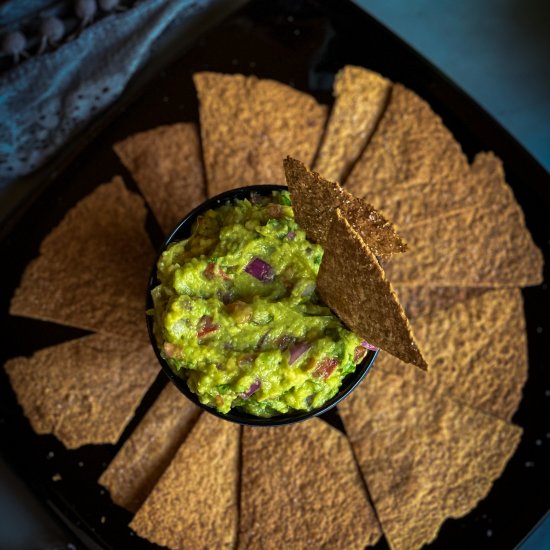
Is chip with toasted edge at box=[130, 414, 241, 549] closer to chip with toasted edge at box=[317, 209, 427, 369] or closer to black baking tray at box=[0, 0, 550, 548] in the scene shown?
black baking tray at box=[0, 0, 550, 548]

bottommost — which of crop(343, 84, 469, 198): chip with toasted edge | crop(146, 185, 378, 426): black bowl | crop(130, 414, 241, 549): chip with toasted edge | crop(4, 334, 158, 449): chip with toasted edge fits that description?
crop(130, 414, 241, 549): chip with toasted edge

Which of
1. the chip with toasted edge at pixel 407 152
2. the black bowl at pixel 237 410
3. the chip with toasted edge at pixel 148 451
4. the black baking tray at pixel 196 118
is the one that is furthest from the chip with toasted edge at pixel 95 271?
the chip with toasted edge at pixel 407 152

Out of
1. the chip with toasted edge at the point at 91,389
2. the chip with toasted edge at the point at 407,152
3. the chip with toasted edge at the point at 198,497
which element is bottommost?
the chip with toasted edge at the point at 198,497

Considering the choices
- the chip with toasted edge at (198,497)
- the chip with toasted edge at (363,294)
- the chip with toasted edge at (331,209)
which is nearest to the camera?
the chip with toasted edge at (363,294)

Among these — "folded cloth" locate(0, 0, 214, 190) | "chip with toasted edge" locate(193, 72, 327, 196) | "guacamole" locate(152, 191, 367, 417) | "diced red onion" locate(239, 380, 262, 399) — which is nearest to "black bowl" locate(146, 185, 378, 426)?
"guacamole" locate(152, 191, 367, 417)

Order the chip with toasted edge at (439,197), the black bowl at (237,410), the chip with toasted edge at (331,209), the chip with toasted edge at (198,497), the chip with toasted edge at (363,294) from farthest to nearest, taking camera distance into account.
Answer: the chip with toasted edge at (439,197) < the chip with toasted edge at (198,497) < the black bowl at (237,410) < the chip with toasted edge at (331,209) < the chip with toasted edge at (363,294)

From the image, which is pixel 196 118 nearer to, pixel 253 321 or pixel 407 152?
pixel 407 152

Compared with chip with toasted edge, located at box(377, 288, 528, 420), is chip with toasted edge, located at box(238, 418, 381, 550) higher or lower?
lower

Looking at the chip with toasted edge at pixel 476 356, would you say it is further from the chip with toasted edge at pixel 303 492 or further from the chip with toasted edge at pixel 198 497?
the chip with toasted edge at pixel 198 497
